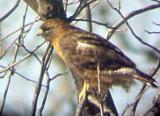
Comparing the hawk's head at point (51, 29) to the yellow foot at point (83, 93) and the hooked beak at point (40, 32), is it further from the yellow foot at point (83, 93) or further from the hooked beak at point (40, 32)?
the yellow foot at point (83, 93)

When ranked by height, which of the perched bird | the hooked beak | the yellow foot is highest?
the hooked beak

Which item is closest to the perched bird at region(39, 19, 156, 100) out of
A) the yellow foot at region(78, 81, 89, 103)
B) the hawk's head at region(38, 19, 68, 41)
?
the hawk's head at region(38, 19, 68, 41)

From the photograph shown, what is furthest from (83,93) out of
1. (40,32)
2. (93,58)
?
(40,32)

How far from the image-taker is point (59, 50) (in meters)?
6.73

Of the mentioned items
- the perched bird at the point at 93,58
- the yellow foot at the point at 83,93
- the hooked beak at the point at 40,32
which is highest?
the hooked beak at the point at 40,32

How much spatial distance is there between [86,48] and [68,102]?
309 cm

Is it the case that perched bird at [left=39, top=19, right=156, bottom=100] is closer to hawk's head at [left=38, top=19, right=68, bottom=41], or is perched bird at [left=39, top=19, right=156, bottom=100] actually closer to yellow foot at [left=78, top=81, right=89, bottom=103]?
hawk's head at [left=38, top=19, right=68, bottom=41]

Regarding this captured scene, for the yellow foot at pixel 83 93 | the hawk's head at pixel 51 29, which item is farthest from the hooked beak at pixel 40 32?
the yellow foot at pixel 83 93

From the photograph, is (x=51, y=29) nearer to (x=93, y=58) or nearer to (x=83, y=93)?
(x=93, y=58)

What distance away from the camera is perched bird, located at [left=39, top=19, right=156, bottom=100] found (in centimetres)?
639

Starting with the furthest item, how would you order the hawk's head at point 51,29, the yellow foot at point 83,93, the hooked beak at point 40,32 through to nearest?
the hooked beak at point 40,32 < the hawk's head at point 51,29 < the yellow foot at point 83,93

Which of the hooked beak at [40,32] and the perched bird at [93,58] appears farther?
the hooked beak at [40,32]

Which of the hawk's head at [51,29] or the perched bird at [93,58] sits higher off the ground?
the hawk's head at [51,29]

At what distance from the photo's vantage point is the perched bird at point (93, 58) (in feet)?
21.0
